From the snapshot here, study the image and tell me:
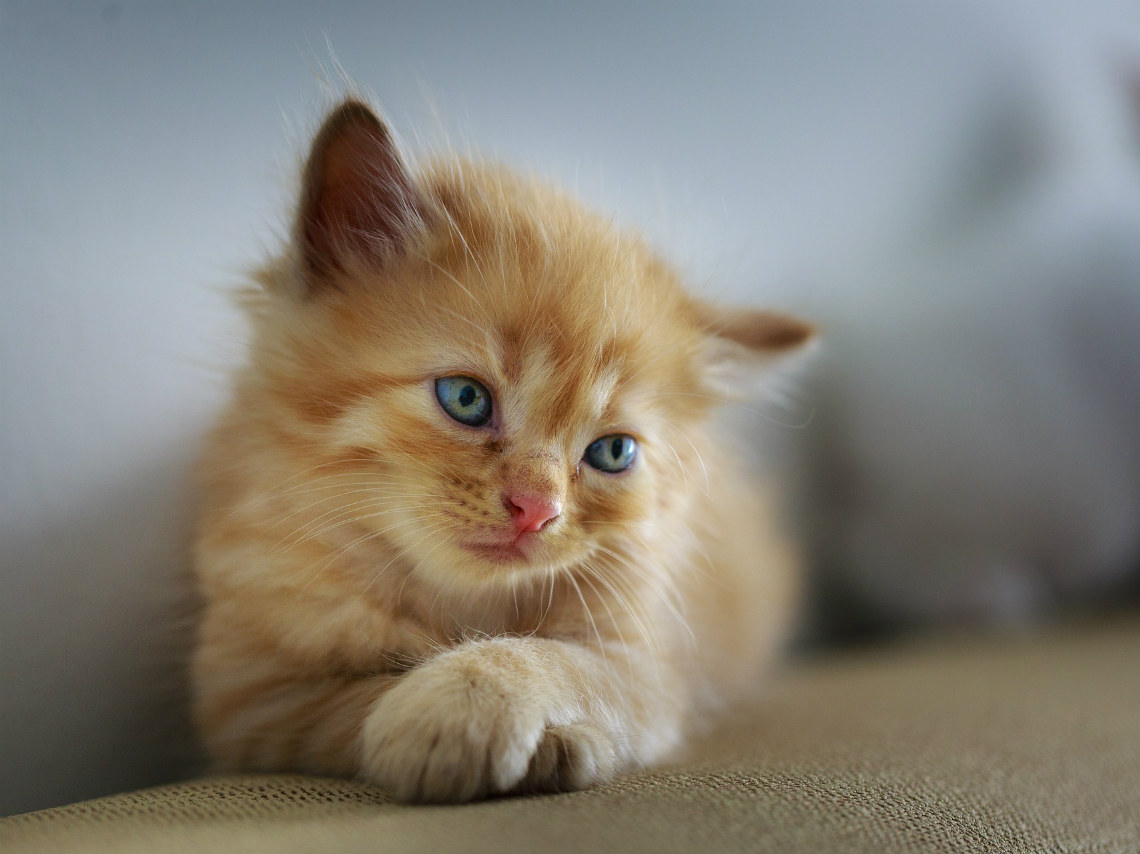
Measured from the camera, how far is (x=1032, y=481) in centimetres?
202

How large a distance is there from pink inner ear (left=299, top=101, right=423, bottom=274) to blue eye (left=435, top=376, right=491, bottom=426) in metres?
0.22

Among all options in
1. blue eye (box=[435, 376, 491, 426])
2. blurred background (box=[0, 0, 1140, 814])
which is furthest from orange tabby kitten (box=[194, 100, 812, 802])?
blurred background (box=[0, 0, 1140, 814])

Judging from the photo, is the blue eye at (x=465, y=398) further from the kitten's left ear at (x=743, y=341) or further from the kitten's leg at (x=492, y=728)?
the kitten's left ear at (x=743, y=341)

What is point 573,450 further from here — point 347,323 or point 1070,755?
point 1070,755

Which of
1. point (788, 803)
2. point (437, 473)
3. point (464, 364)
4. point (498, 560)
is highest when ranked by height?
point (464, 364)

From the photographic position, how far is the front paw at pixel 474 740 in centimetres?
76

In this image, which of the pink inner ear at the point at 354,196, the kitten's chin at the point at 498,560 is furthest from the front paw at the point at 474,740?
the pink inner ear at the point at 354,196

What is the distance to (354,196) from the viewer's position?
3.51 ft

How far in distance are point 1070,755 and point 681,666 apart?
0.53 meters

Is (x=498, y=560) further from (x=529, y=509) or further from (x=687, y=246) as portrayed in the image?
(x=687, y=246)

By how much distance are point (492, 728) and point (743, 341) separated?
73cm

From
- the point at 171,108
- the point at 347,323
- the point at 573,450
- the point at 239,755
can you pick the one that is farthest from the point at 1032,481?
the point at 171,108

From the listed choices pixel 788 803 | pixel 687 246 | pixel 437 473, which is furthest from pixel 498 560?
pixel 687 246

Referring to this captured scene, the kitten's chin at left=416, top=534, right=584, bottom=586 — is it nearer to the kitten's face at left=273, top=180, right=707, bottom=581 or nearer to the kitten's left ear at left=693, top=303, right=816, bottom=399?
the kitten's face at left=273, top=180, right=707, bottom=581
